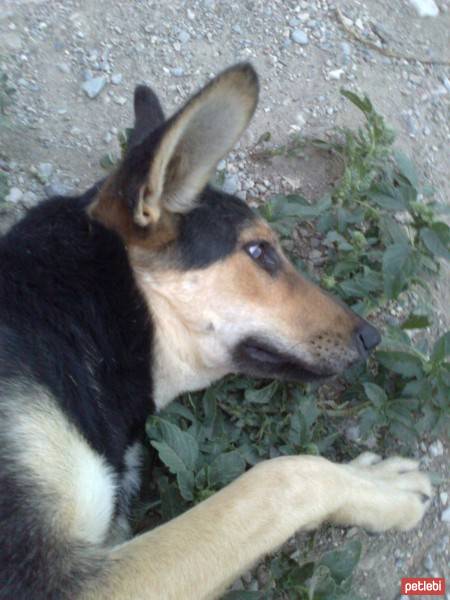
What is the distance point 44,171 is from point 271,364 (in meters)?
1.99

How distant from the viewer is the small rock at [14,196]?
405 centimetres

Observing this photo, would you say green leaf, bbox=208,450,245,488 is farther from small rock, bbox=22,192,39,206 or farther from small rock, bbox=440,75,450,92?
small rock, bbox=440,75,450,92

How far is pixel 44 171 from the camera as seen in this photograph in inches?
167

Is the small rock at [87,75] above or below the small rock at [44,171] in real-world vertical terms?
above

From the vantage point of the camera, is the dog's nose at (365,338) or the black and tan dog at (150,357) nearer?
the black and tan dog at (150,357)

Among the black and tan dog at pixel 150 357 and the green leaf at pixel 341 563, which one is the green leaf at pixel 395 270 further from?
the green leaf at pixel 341 563

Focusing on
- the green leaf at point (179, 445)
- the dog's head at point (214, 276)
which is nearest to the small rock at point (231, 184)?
the dog's head at point (214, 276)

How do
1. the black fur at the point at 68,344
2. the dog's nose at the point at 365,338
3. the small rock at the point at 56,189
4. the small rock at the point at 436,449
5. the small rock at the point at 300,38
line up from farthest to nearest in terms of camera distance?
the small rock at the point at 300,38, the small rock at the point at 56,189, the small rock at the point at 436,449, the dog's nose at the point at 365,338, the black fur at the point at 68,344

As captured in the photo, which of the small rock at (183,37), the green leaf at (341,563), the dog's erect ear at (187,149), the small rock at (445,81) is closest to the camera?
the dog's erect ear at (187,149)

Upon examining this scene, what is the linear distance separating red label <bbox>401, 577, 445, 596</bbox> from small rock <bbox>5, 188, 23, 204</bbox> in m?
2.88

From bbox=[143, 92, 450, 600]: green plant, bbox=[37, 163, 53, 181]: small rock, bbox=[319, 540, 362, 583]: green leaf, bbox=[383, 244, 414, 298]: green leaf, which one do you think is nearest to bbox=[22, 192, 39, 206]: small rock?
bbox=[37, 163, 53, 181]: small rock

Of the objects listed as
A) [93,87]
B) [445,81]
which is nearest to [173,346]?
[93,87]

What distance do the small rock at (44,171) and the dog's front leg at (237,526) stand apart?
232 cm

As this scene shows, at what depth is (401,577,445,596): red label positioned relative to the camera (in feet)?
10.8
